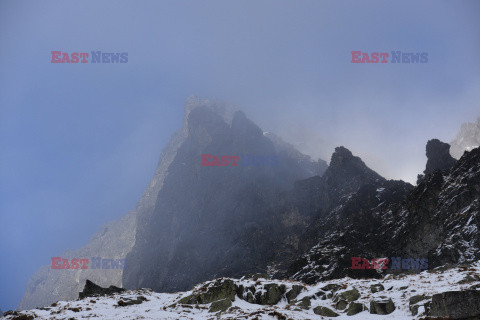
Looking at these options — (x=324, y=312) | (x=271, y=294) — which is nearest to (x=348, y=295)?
(x=324, y=312)

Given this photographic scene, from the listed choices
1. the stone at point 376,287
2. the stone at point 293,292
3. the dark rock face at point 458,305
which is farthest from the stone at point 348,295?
the dark rock face at point 458,305

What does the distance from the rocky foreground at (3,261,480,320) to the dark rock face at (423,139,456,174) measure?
4184 inches

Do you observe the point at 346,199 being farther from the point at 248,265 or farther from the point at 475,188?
the point at 475,188

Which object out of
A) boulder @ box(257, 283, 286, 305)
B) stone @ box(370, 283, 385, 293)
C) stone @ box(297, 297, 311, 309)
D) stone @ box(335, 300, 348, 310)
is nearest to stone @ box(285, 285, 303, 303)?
boulder @ box(257, 283, 286, 305)

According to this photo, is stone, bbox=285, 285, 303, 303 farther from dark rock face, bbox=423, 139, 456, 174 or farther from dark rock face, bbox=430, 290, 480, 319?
dark rock face, bbox=423, 139, 456, 174

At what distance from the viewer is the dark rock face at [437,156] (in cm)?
12188

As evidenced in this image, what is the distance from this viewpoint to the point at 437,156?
411 feet

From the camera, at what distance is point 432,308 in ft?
73.8

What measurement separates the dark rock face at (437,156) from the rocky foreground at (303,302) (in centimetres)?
10628

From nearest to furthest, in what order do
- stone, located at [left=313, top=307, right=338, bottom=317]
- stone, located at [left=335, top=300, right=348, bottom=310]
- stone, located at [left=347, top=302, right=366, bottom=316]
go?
stone, located at [left=347, top=302, right=366, bottom=316] < stone, located at [left=313, top=307, right=338, bottom=317] < stone, located at [left=335, top=300, right=348, bottom=310]

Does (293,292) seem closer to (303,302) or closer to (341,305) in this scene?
(303,302)

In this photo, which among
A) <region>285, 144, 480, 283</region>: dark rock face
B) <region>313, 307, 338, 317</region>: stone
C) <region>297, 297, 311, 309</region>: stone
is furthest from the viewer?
<region>285, 144, 480, 283</region>: dark rock face

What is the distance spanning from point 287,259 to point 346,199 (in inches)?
1565

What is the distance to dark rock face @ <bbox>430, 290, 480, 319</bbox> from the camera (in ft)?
68.3
